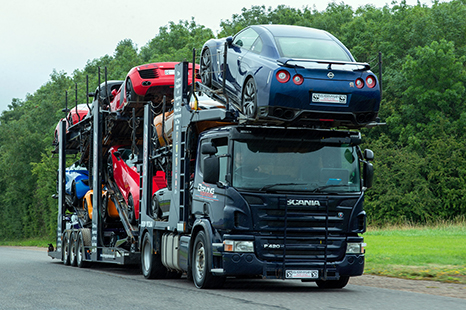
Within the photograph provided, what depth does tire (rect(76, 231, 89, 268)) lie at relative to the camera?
18.3m

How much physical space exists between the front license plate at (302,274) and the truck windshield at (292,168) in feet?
4.00

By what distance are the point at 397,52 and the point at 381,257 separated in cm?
3957

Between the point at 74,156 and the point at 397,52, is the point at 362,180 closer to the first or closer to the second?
the point at 74,156

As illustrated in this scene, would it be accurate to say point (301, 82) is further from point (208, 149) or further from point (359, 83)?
point (208, 149)

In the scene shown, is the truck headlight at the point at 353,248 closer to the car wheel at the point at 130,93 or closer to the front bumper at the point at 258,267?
the front bumper at the point at 258,267

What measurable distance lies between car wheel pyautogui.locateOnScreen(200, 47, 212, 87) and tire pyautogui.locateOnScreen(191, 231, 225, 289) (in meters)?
2.84

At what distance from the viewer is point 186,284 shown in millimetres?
12586

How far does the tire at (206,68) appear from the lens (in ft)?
41.1

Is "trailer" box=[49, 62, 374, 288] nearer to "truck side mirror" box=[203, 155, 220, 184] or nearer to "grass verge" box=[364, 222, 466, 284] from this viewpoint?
"truck side mirror" box=[203, 155, 220, 184]

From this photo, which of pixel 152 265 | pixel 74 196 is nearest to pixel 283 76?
pixel 152 265

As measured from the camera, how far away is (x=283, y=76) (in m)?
10.1

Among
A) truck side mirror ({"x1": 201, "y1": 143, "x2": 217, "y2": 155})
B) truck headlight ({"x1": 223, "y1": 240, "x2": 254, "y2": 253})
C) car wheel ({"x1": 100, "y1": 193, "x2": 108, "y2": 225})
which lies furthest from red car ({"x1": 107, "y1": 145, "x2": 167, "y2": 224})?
truck headlight ({"x1": 223, "y1": 240, "x2": 254, "y2": 253})

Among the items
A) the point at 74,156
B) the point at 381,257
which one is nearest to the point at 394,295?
the point at 381,257

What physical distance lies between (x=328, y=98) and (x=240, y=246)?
2.53 meters
